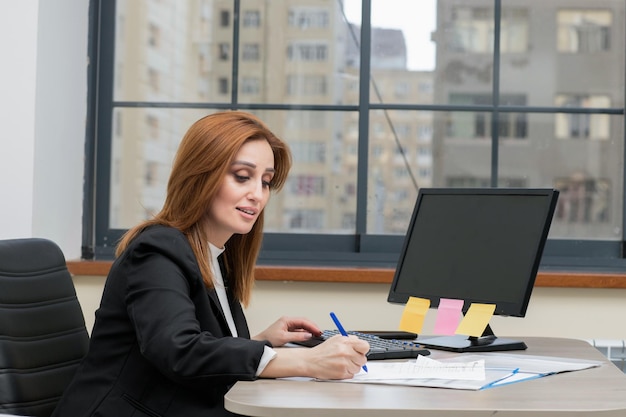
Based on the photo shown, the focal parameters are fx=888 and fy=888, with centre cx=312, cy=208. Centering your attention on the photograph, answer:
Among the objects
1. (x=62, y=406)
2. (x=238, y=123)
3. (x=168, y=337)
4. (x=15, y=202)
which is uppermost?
(x=238, y=123)

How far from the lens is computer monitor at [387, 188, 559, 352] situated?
2.07 metres

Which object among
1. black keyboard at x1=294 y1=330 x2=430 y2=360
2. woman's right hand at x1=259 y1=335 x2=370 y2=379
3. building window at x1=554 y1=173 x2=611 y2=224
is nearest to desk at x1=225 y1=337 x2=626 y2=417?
woman's right hand at x1=259 y1=335 x2=370 y2=379

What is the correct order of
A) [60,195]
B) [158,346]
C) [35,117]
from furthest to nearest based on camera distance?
[60,195] < [35,117] < [158,346]

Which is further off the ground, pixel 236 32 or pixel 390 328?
pixel 236 32

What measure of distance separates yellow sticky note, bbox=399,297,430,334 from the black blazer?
1.85ft

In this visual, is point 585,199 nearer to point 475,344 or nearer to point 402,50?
point 402,50

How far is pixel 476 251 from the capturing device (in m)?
2.17

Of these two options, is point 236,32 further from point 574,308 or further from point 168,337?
point 168,337

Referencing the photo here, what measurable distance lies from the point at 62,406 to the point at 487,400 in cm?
83

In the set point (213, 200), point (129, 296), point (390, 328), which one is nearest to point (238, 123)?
point (213, 200)

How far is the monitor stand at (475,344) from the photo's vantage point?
2.05 meters

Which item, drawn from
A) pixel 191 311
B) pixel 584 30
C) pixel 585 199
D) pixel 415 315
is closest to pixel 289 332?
pixel 415 315

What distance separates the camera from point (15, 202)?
9.21 feet

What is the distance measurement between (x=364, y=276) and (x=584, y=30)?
3.88ft
